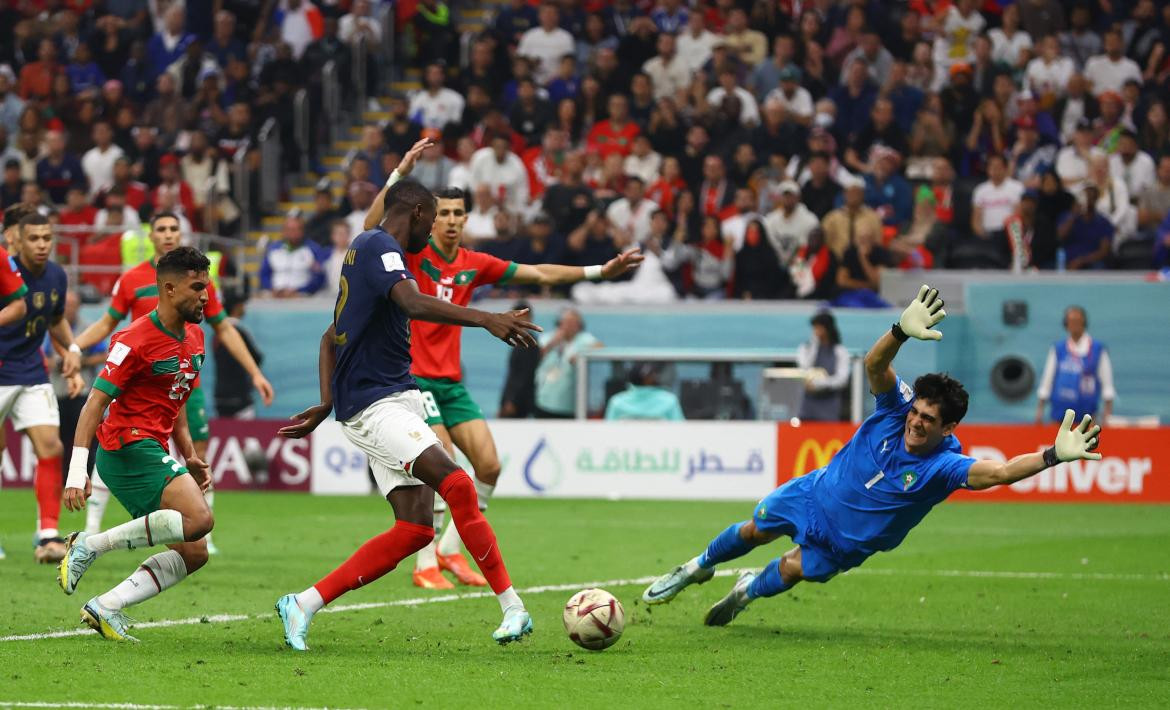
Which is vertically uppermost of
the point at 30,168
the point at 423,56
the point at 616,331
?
the point at 423,56

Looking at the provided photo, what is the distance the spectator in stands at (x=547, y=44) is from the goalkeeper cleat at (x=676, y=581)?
16188 mm

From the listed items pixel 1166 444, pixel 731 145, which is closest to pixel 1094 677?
pixel 1166 444

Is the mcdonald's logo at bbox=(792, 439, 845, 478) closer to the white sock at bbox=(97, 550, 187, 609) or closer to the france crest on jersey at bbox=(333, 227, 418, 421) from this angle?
the france crest on jersey at bbox=(333, 227, 418, 421)

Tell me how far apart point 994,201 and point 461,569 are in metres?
12.2

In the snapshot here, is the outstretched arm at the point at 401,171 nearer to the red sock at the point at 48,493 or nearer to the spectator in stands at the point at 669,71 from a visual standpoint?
the red sock at the point at 48,493

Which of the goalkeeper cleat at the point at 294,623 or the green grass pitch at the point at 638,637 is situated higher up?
the goalkeeper cleat at the point at 294,623

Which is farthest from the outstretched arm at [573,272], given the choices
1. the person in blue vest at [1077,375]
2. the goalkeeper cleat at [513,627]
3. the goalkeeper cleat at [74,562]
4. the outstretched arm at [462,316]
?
the person in blue vest at [1077,375]

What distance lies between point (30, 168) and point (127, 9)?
405 cm

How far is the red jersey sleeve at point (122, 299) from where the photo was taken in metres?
12.2

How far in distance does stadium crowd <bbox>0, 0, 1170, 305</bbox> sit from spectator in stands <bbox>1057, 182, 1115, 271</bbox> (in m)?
0.05

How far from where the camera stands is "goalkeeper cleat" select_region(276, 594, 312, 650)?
317 inches

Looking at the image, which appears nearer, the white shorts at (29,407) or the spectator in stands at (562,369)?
the white shorts at (29,407)

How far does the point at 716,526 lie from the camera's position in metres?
15.4

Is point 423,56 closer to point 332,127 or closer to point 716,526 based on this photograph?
point 332,127
